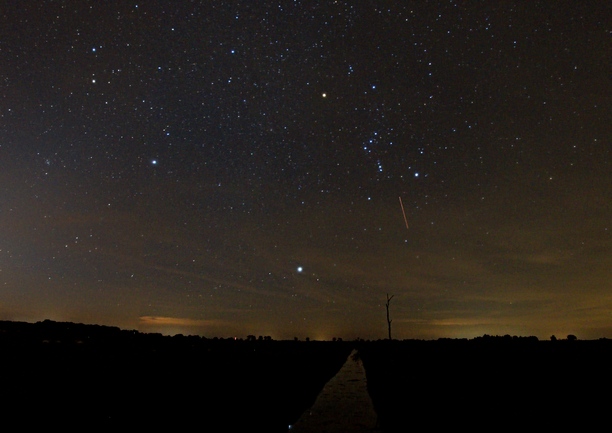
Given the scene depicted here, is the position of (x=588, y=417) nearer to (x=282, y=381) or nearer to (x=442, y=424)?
(x=442, y=424)

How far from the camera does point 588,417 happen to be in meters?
13.5

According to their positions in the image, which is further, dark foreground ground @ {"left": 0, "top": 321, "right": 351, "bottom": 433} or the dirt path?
the dirt path

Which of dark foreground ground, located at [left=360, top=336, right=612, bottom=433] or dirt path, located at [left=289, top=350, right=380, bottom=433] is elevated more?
dark foreground ground, located at [left=360, top=336, right=612, bottom=433]

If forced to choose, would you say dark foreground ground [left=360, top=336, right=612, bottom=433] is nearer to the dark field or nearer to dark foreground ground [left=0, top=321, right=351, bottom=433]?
the dark field

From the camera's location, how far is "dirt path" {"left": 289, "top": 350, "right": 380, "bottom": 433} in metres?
15.5

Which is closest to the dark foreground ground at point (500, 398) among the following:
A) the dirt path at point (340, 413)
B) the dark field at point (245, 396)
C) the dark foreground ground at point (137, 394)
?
the dark field at point (245, 396)

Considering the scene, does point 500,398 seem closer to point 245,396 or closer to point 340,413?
point 340,413

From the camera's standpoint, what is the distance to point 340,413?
18703 millimetres

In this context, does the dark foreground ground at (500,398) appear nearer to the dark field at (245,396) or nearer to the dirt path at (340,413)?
the dark field at (245,396)

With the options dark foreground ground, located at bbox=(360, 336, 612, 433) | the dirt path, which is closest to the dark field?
dark foreground ground, located at bbox=(360, 336, 612, 433)

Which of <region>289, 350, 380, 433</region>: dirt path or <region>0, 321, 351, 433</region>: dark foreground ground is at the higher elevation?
<region>0, 321, 351, 433</region>: dark foreground ground

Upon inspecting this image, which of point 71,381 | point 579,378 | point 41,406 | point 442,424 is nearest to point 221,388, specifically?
point 71,381

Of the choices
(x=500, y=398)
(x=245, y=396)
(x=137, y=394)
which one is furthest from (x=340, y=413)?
(x=137, y=394)

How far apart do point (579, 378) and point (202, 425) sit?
59.1 ft
